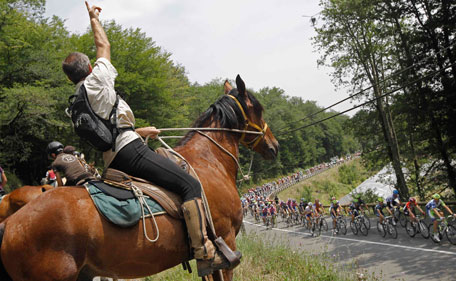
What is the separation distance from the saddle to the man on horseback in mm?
53

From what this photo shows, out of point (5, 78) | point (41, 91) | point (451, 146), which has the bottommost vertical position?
point (451, 146)

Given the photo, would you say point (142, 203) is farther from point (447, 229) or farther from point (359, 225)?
point (359, 225)

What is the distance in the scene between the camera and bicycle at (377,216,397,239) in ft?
57.2

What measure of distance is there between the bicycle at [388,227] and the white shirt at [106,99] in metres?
17.9

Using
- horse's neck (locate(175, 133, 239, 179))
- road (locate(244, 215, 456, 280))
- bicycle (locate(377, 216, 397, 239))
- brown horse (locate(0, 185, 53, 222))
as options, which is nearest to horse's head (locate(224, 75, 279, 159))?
horse's neck (locate(175, 133, 239, 179))

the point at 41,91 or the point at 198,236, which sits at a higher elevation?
the point at 41,91

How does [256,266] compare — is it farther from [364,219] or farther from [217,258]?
[364,219]

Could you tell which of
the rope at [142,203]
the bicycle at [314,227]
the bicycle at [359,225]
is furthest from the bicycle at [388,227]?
the rope at [142,203]

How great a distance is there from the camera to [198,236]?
2.79 metres

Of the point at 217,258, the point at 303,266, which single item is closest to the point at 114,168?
the point at 217,258

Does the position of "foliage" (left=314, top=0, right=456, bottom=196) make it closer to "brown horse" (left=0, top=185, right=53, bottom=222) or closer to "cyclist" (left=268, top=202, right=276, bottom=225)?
"cyclist" (left=268, top=202, right=276, bottom=225)

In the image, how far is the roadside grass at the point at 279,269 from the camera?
636 centimetres

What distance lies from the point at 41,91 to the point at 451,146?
76.7 feet

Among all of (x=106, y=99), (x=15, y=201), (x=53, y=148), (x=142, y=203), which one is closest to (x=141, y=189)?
(x=142, y=203)
